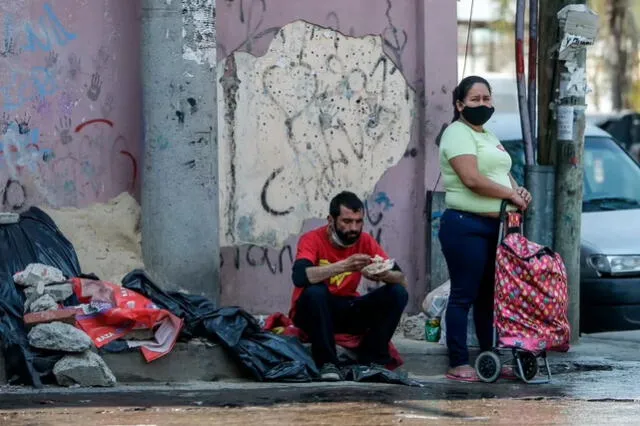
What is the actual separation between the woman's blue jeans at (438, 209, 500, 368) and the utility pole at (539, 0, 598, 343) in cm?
116

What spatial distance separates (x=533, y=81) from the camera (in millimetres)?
9766

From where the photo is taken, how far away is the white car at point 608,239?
417 inches

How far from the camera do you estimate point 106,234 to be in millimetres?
9594

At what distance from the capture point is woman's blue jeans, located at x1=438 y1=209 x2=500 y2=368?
8.63 metres

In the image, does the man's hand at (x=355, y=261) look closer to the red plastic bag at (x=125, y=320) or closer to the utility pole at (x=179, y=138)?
the red plastic bag at (x=125, y=320)

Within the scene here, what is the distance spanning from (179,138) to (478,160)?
1.91m

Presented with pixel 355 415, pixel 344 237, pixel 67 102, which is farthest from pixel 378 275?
pixel 67 102

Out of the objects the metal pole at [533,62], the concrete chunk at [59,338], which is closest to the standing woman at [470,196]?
the metal pole at [533,62]

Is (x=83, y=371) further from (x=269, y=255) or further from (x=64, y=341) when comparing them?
(x=269, y=255)

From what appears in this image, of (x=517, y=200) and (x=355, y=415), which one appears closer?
(x=355, y=415)

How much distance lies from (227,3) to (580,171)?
2526mm

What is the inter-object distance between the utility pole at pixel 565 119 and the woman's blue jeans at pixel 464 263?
45.8 inches

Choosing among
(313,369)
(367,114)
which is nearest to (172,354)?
(313,369)

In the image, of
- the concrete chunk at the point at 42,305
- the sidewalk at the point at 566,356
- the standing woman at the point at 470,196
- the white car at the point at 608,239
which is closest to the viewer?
the concrete chunk at the point at 42,305
